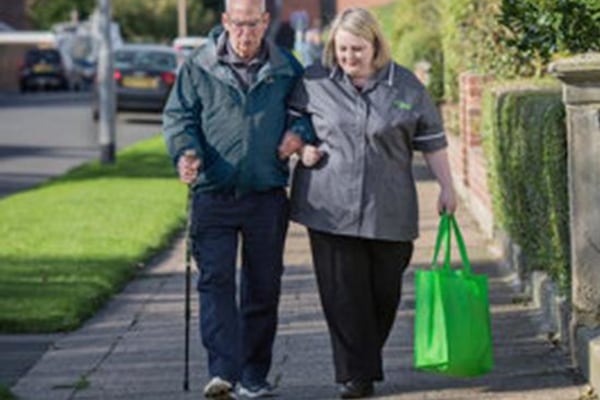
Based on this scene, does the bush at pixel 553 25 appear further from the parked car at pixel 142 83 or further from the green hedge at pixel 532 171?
the parked car at pixel 142 83

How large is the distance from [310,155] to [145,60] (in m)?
32.2

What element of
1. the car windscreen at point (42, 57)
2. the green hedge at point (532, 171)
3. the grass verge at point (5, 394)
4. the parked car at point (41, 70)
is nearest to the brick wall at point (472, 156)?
the green hedge at point (532, 171)

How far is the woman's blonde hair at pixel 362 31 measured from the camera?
8344 millimetres

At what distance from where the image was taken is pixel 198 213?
859 cm

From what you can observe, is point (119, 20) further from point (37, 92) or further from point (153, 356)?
point (153, 356)

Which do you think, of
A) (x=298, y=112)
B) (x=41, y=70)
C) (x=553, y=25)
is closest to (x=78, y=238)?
(x=553, y=25)

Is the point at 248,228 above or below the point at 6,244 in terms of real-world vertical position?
above

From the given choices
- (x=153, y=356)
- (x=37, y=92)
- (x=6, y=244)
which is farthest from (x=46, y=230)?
(x=37, y=92)

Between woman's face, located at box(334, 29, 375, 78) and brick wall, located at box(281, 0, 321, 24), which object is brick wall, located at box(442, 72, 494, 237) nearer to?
woman's face, located at box(334, 29, 375, 78)

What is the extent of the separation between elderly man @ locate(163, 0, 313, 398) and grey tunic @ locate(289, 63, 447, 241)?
0.39 feet

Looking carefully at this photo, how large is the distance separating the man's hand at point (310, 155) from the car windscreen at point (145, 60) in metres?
31.4

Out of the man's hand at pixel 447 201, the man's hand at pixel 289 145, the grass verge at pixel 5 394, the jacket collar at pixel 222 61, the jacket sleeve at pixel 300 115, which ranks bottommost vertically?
the grass verge at pixel 5 394

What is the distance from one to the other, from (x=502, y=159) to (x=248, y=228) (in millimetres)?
4476

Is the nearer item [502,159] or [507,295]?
[507,295]
